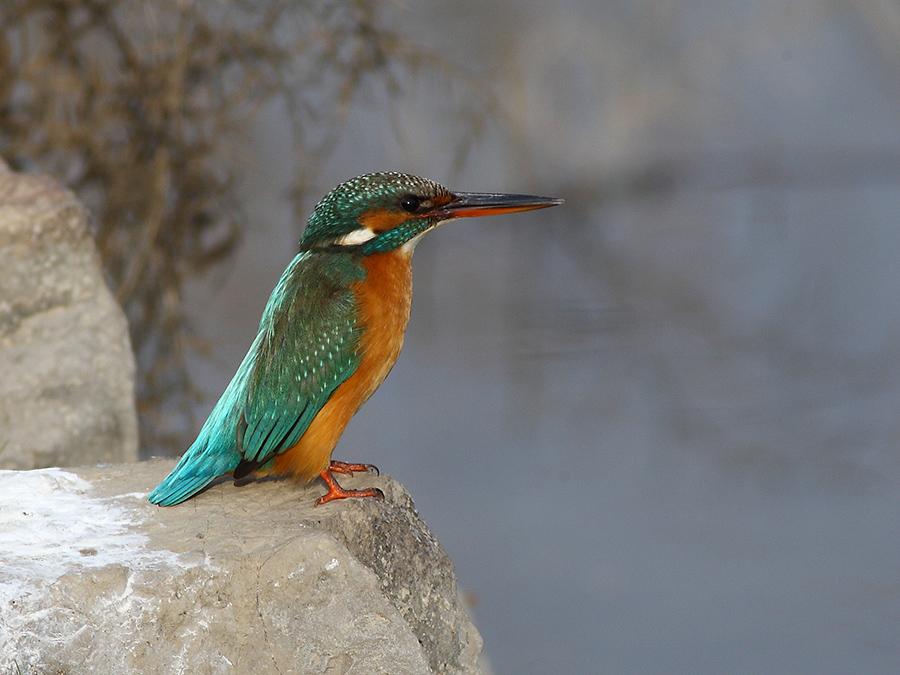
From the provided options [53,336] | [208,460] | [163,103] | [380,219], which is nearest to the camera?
[208,460]

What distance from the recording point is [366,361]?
2713 mm

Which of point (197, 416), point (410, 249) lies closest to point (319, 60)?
point (197, 416)

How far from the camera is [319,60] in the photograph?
18.0 feet

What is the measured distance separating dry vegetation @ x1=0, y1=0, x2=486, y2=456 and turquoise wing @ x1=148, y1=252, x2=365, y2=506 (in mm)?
2764

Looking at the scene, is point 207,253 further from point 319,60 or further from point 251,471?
point 251,471

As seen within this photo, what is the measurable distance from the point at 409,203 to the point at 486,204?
210 millimetres

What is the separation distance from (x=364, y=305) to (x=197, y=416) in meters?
3.44

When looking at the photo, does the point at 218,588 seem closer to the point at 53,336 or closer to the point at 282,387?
the point at 282,387

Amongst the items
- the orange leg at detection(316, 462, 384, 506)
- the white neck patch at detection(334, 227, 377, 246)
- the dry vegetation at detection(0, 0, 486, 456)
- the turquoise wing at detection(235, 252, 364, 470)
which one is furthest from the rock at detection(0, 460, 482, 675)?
the dry vegetation at detection(0, 0, 486, 456)

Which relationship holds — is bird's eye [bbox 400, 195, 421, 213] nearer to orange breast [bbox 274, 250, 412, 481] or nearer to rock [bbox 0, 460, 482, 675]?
orange breast [bbox 274, 250, 412, 481]

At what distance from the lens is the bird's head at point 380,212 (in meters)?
2.74

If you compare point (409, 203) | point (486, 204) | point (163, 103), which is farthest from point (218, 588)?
point (163, 103)

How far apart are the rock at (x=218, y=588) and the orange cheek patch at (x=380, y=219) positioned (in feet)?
2.21

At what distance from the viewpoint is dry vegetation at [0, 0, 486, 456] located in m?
5.28
